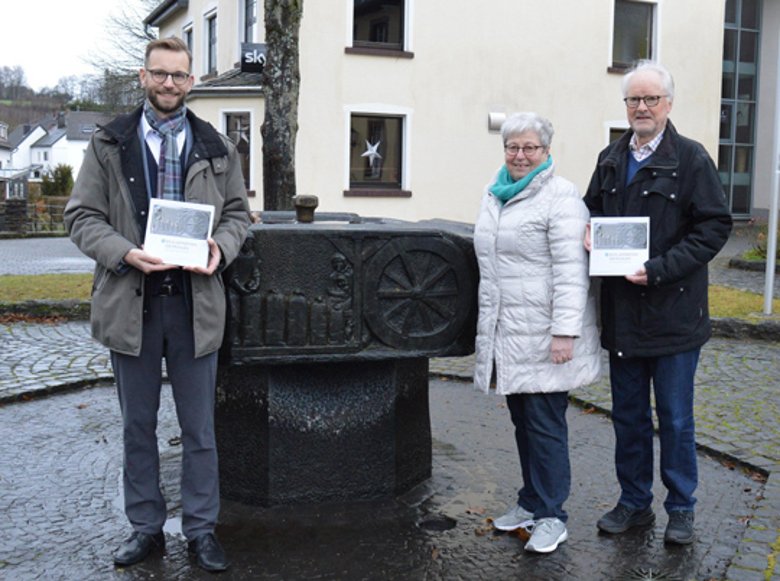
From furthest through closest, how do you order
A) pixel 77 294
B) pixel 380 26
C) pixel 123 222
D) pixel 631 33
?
pixel 631 33 → pixel 380 26 → pixel 77 294 → pixel 123 222

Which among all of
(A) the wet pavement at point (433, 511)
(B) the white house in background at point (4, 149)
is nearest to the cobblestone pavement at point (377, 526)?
(A) the wet pavement at point (433, 511)

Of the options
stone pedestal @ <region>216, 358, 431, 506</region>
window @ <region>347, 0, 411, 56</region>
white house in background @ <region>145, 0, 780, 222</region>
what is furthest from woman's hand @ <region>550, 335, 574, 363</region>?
window @ <region>347, 0, 411, 56</region>

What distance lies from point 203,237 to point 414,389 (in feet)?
5.88

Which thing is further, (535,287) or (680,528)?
(680,528)

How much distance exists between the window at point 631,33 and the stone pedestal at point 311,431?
66.1 ft

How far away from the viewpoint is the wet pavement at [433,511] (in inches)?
163

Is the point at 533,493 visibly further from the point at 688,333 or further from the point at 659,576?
the point at 688,333

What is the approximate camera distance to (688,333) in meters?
4.27

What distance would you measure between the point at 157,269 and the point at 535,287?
5.13ft

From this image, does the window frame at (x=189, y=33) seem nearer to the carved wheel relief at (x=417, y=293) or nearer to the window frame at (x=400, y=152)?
the window frame at (x=400, y=152)

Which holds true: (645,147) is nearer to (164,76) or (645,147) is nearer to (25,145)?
(164,76)

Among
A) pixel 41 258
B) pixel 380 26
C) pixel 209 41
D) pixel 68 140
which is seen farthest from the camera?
pixel 68 140

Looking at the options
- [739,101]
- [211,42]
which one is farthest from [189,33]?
[739,101]

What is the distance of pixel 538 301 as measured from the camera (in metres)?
4.20
